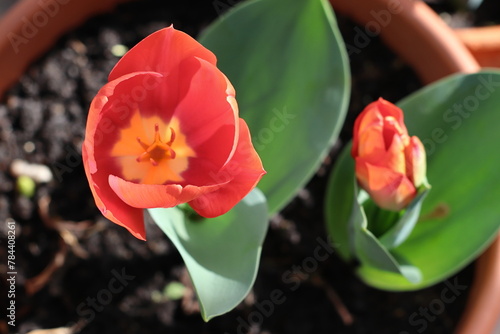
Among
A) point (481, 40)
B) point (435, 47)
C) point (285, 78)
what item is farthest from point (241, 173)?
point (481, 40)

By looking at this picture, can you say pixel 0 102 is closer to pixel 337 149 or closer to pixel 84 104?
pixel 84 104

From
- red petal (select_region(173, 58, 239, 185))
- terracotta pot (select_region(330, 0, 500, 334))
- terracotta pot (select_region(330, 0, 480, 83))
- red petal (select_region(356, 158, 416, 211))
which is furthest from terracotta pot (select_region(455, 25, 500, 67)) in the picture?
red petal (select_region(173, 58, 239, 185))

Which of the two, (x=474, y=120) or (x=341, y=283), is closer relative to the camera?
(x=474, y=120)

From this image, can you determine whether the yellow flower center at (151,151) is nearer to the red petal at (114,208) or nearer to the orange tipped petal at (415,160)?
the red petal at (114,208)

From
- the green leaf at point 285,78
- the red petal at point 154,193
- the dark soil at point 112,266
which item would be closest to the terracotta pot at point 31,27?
the dark soil at point 112,266

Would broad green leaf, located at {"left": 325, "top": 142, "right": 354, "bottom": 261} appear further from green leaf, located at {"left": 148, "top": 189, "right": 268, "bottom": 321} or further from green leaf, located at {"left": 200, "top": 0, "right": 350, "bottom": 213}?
green leaf, located at {"left": 148, "top": 189, "right": 268, "bottom": 321}

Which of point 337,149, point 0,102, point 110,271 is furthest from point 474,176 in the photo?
point 0,102
